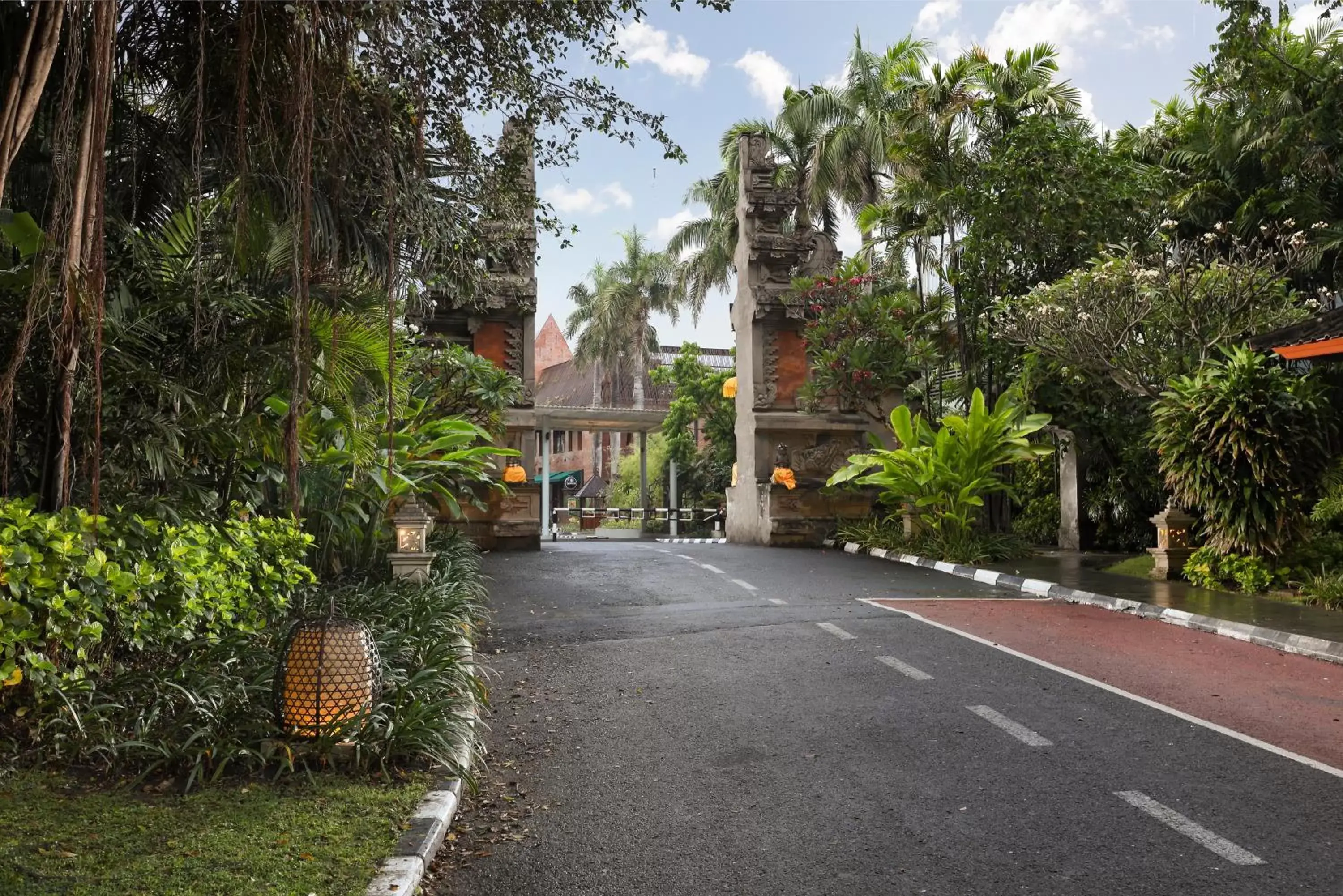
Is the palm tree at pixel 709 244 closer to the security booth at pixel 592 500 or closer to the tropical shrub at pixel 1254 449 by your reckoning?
the security booth at pixel 592 500

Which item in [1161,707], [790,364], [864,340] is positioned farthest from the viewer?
[790,364]

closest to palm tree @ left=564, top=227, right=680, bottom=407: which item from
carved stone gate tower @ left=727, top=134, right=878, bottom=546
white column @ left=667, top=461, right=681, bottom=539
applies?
white column @ left=667, top=461, right=681, bottom=539

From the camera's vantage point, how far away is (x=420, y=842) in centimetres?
409

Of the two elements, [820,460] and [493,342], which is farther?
[820,460]

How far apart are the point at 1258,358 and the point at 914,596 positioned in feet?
15.4

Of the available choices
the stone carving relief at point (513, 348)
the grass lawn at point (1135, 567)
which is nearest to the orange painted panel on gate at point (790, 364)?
the stone carving relief at point (513, 348)

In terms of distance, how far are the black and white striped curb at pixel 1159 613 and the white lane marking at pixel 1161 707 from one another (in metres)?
2.31

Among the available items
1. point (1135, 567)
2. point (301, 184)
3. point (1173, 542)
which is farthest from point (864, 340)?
point (301, 184)

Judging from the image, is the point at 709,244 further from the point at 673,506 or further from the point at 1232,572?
the point at 1232,572

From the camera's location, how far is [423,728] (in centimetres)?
517

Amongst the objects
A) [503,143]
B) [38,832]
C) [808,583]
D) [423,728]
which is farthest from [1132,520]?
[38,832]

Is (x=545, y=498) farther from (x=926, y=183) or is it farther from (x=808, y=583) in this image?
(x=808, y=583)

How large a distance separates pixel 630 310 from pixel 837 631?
3889cm

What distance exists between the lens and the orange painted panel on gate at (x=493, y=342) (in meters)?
20.9
